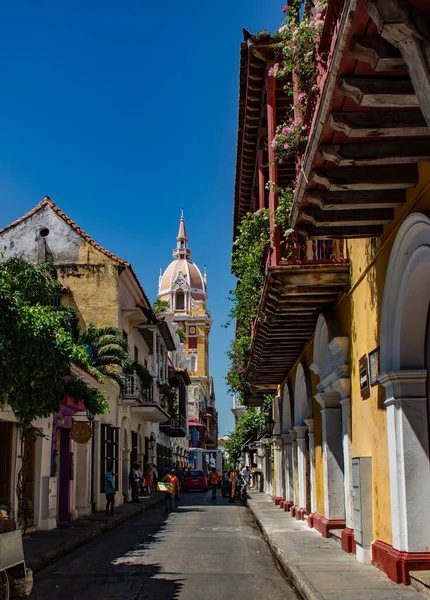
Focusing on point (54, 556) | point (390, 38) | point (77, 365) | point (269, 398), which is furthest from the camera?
point (269, 398)

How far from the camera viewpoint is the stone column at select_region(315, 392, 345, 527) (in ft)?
43.3

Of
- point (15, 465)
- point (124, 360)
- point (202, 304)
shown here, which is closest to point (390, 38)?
point (15, 465)

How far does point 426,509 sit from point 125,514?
14710 mm

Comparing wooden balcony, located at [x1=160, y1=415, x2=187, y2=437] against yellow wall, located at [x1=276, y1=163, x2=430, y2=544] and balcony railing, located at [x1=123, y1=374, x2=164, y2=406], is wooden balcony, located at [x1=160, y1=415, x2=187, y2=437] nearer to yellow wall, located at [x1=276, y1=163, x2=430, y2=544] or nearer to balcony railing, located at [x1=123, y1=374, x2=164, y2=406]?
balcony railing, located at [x1=123, y1=374, x2=164, y2=406]

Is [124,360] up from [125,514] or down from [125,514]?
up

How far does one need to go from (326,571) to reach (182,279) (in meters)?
85.2

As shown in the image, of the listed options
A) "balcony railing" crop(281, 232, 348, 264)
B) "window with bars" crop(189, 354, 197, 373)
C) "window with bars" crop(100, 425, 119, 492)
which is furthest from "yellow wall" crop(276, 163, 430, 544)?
"window with bars" crop(189, 354, 197, 373)

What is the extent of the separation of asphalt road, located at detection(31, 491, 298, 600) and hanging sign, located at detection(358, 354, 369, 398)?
2.71m

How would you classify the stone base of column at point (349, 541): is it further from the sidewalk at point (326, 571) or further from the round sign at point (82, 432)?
the round sign at point (82, 432)

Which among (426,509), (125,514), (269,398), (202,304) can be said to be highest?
(202,304)

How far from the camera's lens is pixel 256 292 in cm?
1473

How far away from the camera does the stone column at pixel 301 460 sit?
17.7 metres

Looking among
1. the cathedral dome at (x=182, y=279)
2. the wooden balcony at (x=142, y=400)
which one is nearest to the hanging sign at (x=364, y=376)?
the wooden balcony at (x=142, y=400)

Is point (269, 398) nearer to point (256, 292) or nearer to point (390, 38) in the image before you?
point (256, 292)
